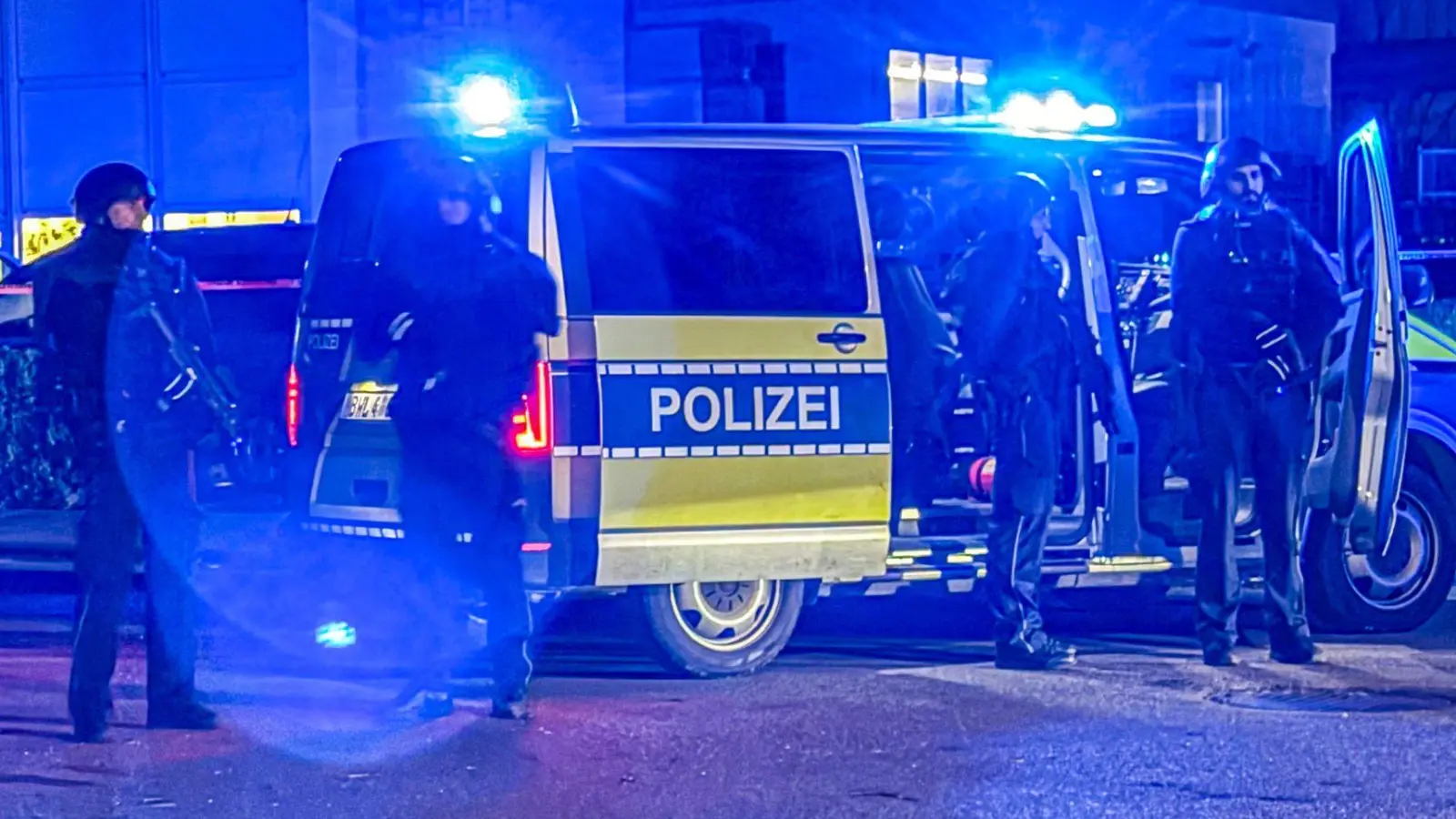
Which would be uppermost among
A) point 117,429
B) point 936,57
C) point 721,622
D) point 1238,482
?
point 936,57

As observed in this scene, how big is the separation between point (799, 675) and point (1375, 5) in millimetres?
17187

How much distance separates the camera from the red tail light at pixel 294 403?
8.20 meters

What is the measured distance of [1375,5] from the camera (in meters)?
23.6

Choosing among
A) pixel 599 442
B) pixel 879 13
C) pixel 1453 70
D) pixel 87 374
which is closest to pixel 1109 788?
pixel 599 442

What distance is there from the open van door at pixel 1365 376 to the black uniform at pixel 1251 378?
0.62 ft

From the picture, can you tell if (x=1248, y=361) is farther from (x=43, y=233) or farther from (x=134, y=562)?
(x=43, y=233)

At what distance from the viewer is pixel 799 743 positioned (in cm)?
693

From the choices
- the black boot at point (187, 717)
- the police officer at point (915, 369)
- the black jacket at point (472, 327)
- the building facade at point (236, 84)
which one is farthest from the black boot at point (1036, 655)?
the building facade at point (236, 84)

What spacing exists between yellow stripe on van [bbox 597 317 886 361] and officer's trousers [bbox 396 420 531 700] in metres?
0.51

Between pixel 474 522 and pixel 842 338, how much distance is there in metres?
1.37

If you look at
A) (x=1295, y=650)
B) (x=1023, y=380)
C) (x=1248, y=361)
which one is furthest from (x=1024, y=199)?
(x=1295, y=650)

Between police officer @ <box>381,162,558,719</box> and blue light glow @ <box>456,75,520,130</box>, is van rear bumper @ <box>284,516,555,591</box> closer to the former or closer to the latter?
police officer @ <box>381,162,558,719</box>

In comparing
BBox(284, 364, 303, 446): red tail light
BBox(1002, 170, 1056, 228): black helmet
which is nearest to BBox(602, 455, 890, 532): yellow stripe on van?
BBox(1002, 170, 1056, 228): black helmet

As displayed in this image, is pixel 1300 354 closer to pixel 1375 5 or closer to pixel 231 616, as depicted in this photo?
pixel 231 616
